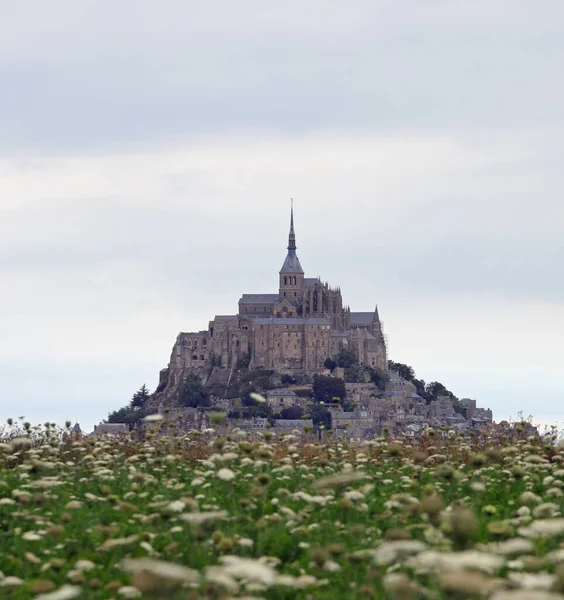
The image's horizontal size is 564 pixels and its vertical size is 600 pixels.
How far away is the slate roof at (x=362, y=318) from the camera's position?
16062 cm

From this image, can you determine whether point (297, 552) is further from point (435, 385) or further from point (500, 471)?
point (435, 385)

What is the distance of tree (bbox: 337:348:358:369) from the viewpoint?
494 ft

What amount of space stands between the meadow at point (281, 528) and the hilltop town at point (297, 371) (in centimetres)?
12130

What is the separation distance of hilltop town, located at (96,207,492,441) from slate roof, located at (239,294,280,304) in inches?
4.8

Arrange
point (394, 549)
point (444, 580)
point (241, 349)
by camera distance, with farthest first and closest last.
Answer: point (241, 349) → point (394, 549) → point (444, 580)

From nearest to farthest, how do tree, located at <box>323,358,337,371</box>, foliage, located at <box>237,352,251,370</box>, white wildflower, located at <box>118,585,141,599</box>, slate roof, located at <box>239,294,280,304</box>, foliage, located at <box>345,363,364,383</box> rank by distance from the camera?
1. white wildflower, located at <box>118,585,141,599</box>
2. foliage, located at <box>345,363,364,383</box>
3. tree, located at <box>323,358,337,371</box>
4. foliage, located at <box>237,352,251,370</box>
5. slate roof, located at <box>239,294,280,304</box>

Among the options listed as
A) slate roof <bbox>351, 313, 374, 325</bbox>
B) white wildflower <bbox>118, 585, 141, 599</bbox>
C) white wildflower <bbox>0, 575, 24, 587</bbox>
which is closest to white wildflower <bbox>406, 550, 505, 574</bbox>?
white wildflower <bbox>118, 585, 141, 599</bbox>

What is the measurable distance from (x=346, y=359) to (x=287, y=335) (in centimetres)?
726

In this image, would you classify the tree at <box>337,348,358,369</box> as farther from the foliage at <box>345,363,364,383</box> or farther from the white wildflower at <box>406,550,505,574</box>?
the white wildflower at <box>406,550,505,574</box>

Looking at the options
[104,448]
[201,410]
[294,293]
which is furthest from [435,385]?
[104,448]

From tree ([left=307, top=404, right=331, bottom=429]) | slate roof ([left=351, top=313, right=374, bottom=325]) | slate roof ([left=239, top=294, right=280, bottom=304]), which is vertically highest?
slate roof ([left=239, top=294, right=280, bottom=304])

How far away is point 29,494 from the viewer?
12539 millimetres

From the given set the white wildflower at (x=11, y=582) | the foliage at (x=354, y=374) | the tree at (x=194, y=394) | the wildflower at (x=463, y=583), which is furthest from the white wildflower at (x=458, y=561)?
the foliage at (x=354, y=374)

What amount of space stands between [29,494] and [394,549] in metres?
5.51
